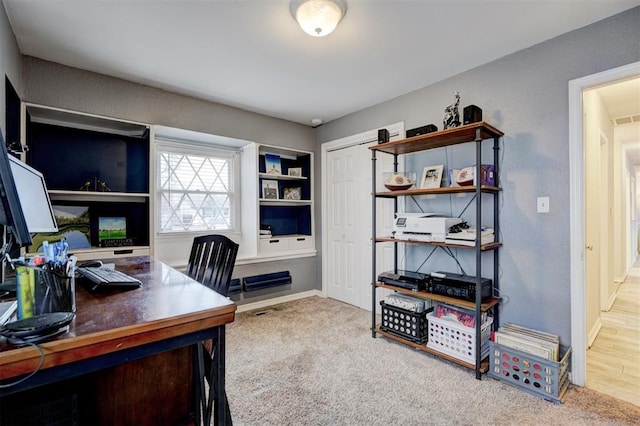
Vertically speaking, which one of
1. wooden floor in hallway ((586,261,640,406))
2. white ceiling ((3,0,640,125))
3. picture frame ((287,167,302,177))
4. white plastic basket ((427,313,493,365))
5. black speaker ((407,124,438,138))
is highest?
white ceiling ((3,0,640,125))

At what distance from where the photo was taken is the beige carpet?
171 centimetres

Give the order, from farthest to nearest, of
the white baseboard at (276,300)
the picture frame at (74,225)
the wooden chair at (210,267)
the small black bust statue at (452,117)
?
the white baseboard at (276,300)
the picture frame at (74,225)
the small black bust statue at (452,117)
the wooden chair at (210,267)

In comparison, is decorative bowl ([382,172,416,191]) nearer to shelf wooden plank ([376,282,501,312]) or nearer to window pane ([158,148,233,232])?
shelf wooden plank ([376,282,501,312])

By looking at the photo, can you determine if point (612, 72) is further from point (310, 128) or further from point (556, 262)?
point (310, 128)

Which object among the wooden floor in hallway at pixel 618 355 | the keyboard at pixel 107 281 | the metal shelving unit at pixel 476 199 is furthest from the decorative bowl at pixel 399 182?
the keyboard at pixel 107 281

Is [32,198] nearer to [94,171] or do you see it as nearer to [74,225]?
[74,225]

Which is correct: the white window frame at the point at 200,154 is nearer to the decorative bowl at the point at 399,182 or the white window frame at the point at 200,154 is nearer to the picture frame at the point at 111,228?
the picture frame at the point at 111,228

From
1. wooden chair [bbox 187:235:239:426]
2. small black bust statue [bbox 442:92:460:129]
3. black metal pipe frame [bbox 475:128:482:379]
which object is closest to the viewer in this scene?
wooden chair [bbox 187:235:239:426]

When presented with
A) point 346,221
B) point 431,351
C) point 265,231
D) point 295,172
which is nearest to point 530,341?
point 431,351

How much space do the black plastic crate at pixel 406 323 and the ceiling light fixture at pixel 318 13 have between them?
2.23 m

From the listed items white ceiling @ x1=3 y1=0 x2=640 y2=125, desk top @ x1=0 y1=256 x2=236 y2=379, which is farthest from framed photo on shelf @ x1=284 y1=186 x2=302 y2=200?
desk top @ x1=0 y1=256 x2=236 y2=379

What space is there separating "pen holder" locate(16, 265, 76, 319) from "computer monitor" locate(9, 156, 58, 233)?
511 mm

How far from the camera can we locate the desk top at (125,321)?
72 centimetres

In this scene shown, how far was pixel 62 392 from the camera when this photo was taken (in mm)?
932
